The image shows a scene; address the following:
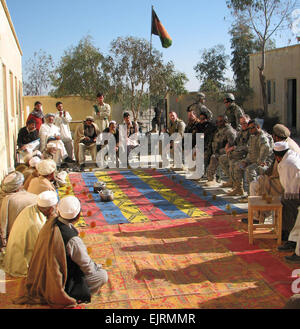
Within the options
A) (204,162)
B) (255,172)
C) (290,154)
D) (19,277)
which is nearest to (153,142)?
(204,162)

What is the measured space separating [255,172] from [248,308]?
397 centimetres

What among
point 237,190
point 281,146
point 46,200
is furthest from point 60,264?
point 237,190

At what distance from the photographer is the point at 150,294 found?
4117mm

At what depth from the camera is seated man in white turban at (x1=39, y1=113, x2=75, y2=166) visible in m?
10.8

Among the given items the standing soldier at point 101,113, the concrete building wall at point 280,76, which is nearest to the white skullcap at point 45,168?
the standing soldier at point 101,113

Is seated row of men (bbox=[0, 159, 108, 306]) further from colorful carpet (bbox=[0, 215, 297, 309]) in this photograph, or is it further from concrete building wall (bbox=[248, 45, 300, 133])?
concrete building wall (bbox=[248, 45, 300, 133])

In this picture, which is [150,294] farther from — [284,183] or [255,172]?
[255,172]

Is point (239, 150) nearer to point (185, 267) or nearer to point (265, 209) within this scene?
point (265, 209)

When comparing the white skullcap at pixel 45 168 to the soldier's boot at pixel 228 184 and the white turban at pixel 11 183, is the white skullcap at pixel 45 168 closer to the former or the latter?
the white turban at pixel 11 183

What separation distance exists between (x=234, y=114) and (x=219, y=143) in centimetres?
96

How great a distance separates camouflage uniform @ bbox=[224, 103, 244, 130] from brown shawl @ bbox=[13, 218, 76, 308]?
6.36 metres

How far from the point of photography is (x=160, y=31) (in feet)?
42.3

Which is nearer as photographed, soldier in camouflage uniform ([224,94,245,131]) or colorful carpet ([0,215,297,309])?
colorful carpet ([0,215,297,309])

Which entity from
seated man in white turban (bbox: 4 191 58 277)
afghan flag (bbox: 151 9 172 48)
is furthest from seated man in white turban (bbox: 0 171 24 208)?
afghan flag (bbox: 151 9 172 48)
